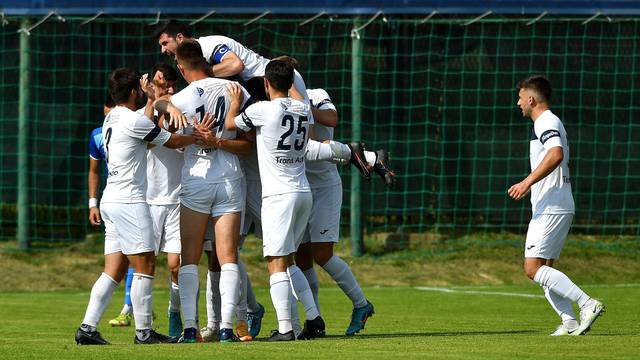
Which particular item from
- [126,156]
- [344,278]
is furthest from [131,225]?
[344,278]

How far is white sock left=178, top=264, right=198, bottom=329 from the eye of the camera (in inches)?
393

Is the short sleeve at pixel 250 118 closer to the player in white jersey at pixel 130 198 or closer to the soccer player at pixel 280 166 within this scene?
the soccer player at pixel 280 166

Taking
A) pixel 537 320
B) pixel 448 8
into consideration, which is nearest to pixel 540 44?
pixel 448 8

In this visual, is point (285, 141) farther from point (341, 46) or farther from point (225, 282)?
point (341, 46)

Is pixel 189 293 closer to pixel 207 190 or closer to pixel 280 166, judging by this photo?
pixel 207 190

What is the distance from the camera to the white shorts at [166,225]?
35.9 feet

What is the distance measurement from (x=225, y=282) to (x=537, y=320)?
13.0 feet

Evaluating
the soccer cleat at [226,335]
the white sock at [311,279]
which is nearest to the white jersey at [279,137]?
the soccer cleat at [226,335]

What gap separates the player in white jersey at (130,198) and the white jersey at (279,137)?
51 cm

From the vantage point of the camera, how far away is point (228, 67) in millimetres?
10469

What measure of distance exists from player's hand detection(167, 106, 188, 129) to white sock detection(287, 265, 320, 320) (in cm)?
144

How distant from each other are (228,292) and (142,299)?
65 cm

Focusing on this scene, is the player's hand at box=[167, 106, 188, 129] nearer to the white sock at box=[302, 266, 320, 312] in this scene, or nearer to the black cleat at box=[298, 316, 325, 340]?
the black cleat at box=[298, 316, 325, 340]

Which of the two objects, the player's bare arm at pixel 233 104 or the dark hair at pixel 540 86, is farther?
the dark hair at pixel 540 86
